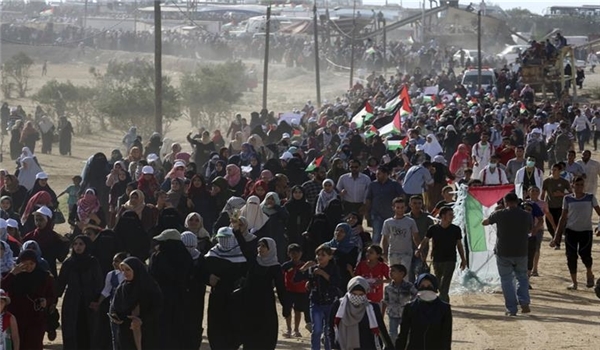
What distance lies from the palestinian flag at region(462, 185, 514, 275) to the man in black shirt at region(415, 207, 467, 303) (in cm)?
205

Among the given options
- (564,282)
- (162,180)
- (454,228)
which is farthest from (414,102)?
(454,228)

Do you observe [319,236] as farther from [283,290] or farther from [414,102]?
[414,102]

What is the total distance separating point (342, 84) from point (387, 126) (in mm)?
41306

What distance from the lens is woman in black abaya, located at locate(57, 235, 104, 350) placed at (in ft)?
40.3

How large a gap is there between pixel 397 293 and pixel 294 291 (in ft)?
6.01

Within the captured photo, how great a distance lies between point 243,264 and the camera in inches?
490

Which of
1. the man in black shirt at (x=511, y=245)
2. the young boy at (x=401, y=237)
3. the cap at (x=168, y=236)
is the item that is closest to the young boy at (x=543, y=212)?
the man in black shirt at (x=511, y=245)

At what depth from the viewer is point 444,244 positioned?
551 inches

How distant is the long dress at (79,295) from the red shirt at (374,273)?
2191mm

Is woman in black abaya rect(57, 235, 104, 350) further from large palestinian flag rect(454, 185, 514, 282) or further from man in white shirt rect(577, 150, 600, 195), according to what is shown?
man in white shirt rect(577, 150, 600, 195)

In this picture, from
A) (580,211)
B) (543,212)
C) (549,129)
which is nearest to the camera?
(580,211)

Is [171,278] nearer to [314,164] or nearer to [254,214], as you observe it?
[254,214]

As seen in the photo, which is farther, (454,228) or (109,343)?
(454,228)

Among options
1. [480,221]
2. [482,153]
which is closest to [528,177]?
[480,221]
